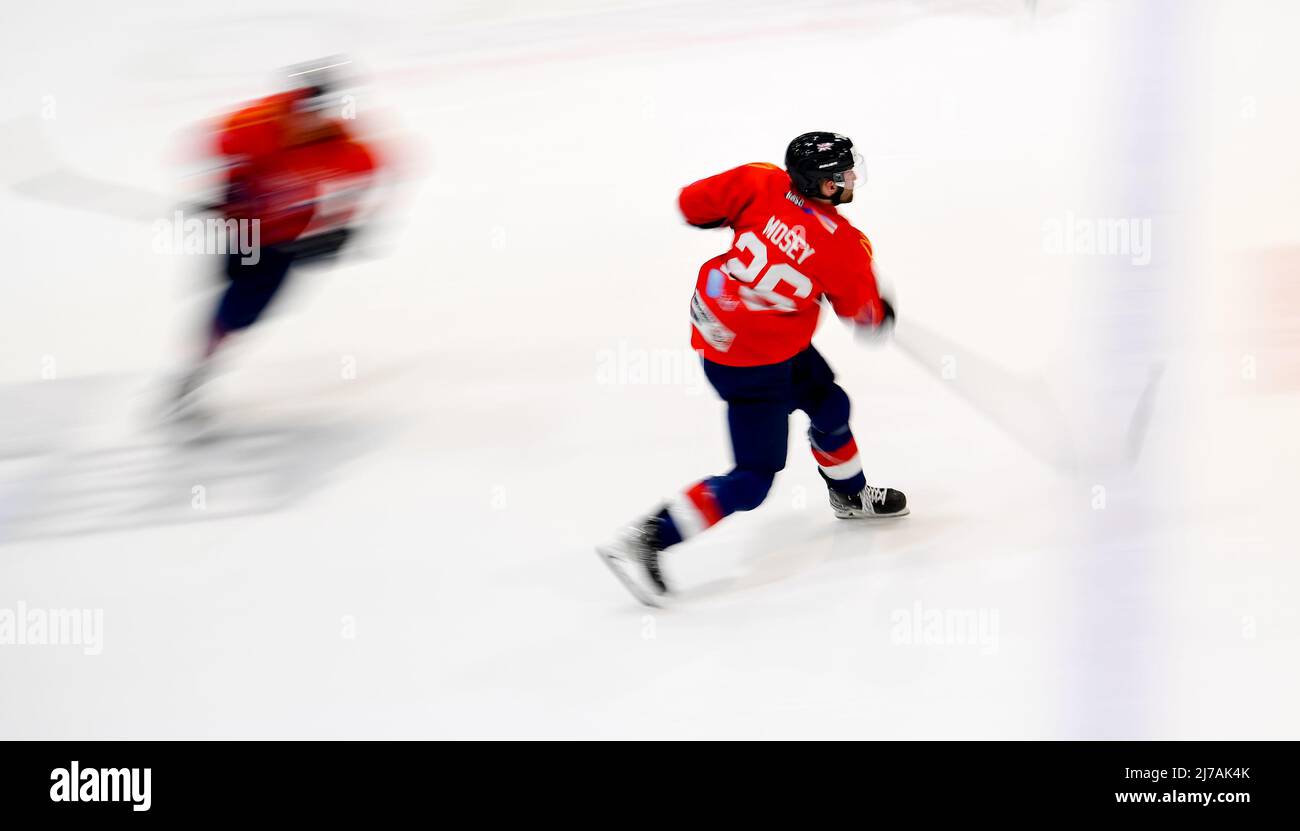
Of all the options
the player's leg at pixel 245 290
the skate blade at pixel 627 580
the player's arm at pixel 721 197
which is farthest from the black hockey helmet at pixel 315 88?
the skate blade at pixel 627 580

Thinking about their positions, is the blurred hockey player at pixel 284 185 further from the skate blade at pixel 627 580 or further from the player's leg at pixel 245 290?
Result: the skate blade at pixel 627 580

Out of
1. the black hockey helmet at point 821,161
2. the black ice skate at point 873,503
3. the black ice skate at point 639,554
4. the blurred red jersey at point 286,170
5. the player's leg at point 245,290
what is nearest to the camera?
the black hockey helmet at point 821,161

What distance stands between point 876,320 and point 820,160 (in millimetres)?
350

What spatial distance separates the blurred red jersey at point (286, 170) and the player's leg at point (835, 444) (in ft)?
4.18

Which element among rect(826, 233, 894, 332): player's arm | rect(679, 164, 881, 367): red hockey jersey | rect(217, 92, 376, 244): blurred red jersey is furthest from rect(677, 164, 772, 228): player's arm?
rect(217, 92, 376, 244): blurred red jersey

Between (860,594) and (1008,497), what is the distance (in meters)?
0.55

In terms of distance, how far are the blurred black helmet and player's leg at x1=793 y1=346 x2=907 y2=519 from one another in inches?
17.6

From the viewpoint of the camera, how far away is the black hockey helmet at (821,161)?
2.86m

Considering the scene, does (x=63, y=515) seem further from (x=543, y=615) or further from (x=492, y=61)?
(x=492, y=61)

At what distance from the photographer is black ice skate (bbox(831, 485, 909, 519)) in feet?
10.9

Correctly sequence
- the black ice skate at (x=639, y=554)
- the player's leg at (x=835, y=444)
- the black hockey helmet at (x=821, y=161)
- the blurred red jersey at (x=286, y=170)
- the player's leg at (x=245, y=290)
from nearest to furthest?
the black hockey helmet at (x=821, y=161) < the black ice skate at (x=639, y=554) < the player's leg at (x=835, y=444) < the blurred red jersey at (x=286, y=170) < the player's leg at (x=245, y=290)

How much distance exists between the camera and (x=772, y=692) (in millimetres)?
2865

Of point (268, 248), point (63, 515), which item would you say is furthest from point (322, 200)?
point (63, 515)

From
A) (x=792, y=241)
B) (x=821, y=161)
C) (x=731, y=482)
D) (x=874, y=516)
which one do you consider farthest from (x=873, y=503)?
(x=821, y=161)
